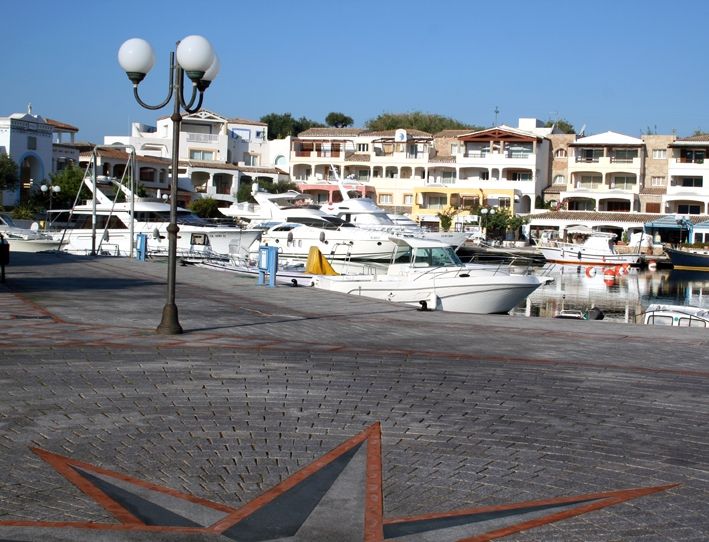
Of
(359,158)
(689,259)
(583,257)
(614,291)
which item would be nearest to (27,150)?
(359,158)

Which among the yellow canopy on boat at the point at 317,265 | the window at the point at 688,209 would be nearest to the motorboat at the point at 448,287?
the yellow canopy on boat at the point at 317,265

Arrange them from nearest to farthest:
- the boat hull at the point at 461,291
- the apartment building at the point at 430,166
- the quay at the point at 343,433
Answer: the quay at the point at 343,433 < the boat hull at the point at 461,291 < the apartment building at the point at 430,166

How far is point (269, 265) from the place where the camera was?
2295 centimetres

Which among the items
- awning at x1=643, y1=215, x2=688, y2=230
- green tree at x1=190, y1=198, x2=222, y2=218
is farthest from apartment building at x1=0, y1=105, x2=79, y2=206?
awning at x1=643, y1=215, x2=688, y2=230

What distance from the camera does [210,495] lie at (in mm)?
5941

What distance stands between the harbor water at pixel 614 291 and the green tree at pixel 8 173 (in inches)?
1547

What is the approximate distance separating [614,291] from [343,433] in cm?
4114

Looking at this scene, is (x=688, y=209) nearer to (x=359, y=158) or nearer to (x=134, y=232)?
(x=359, y=158)

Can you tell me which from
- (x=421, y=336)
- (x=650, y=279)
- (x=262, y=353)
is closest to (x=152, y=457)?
(x=262, y=353)

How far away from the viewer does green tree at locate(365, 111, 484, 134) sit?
121688 millimetres

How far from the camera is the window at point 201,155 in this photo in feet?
305

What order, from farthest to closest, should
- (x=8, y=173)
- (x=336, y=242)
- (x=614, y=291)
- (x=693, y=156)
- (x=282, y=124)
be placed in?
1. (x=282, y=124)
2. (x=693, y=156)
3. (x=8, y=173)
4. (x=614, y=291)
5. (x=336, y=242)

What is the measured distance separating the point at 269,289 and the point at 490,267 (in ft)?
25.8

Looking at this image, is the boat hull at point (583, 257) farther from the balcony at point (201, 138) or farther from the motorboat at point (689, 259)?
the balcony at point (201, 138)
